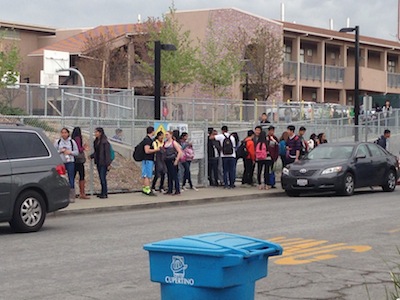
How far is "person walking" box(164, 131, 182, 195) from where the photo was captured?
2205 centimetres

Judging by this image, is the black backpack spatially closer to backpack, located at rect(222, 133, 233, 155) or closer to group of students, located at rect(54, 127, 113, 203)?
group of students, located at rect(54, 127, 113, 203)

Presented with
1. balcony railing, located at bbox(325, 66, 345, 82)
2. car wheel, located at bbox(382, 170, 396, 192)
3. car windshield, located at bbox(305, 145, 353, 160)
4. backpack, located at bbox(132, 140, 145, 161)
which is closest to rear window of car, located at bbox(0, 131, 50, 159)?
backpack, located at bbox(132, 140, 145, 161)

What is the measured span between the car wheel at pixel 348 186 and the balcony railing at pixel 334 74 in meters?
36.4

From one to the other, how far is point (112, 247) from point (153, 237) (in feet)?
4.31

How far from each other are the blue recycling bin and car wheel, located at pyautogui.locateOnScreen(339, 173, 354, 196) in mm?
17865

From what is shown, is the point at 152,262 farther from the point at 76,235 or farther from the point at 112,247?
the point at 76,235

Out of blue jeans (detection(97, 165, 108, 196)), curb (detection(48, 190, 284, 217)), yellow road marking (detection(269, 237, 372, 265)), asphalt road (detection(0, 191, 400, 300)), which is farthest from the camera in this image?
blue jeans (detection(97, 165, 108, 196))

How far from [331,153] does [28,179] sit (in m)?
11.7

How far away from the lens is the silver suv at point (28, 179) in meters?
14.4

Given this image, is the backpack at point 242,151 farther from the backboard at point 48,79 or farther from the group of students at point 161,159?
the backboard at point 48,79

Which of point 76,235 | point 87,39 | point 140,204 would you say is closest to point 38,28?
point 87,39

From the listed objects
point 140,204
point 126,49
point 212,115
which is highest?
point 126,49

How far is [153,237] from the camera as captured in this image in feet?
45.4

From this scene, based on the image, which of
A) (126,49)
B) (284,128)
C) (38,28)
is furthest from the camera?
(38,28)
